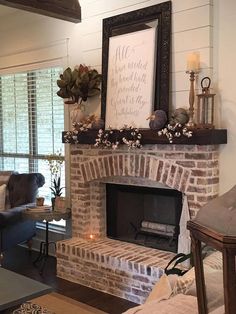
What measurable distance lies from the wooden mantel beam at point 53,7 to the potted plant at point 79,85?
496 mm

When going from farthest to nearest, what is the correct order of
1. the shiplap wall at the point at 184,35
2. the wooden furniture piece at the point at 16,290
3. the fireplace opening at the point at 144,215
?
the fireplace opening at the point at 144,215
the shiplap wall at the point at 184,35
the wooden furniture piece at the point at 16,290

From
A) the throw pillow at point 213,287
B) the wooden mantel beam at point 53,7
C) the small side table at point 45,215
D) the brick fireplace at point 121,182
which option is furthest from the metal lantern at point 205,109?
the throw pillow at point 213,287

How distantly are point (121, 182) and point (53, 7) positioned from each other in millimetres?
1755

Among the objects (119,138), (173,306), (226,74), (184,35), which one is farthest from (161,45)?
(173,306)

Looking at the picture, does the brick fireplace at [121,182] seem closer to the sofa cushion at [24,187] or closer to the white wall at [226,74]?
the white wall at [226,74]

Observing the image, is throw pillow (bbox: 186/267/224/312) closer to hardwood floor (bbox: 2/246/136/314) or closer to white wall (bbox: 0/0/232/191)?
white wall (bbox: 0/0/232/191)

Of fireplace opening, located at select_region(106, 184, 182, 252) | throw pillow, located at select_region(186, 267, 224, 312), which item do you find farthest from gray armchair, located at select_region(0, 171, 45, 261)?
throw pillow, located at select_region(186, 267, 224, 312)

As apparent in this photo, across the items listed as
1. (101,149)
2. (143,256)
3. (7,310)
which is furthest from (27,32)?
(7,310)

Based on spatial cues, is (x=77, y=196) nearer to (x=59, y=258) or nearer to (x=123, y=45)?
(x=59, y=258)

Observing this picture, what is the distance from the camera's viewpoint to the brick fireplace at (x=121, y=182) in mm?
3271

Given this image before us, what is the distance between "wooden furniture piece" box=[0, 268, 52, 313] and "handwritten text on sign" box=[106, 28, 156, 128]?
1.70 meters

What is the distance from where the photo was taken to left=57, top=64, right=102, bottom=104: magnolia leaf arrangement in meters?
3.96

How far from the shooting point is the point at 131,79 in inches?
146

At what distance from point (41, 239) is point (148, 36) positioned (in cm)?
282
